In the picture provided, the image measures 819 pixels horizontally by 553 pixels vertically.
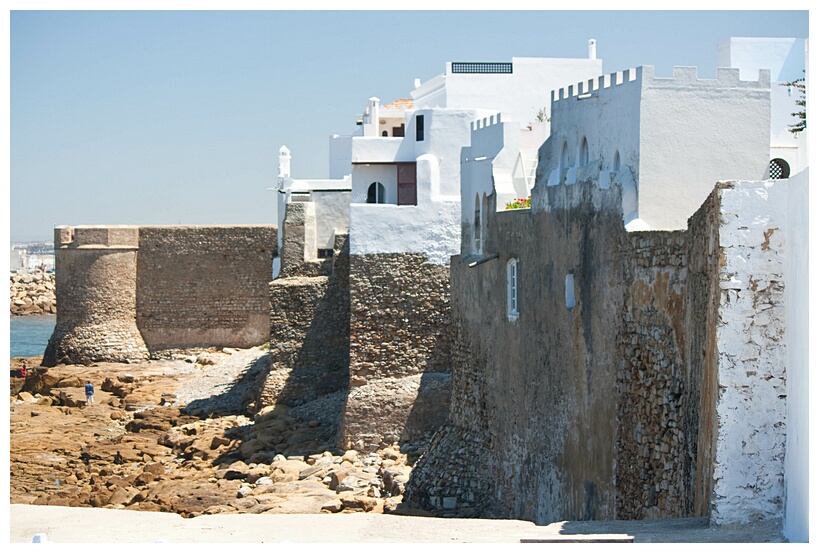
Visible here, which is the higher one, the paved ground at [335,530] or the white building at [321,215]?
the white building at [321,215]

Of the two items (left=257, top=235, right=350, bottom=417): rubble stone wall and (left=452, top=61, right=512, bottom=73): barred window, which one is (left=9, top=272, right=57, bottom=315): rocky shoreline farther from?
(left=257, top=235, right=350, bottom=417): rubble stone wall

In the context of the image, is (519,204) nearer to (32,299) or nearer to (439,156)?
(439,156)

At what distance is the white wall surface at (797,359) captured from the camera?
7996 millimetres

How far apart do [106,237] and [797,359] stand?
3213cm

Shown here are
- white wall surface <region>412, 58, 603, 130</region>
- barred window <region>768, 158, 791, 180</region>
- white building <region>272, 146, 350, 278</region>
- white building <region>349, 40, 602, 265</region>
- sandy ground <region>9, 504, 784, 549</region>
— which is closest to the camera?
sandy ground <region>9, 504, 784, 549</region>

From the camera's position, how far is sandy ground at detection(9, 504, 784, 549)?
8.63 m

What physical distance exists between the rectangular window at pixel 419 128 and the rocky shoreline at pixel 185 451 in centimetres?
602

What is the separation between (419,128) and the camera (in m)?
27.5

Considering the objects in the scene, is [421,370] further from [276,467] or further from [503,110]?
[503,110]

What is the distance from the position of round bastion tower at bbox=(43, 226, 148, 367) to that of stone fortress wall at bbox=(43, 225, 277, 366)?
0.03m

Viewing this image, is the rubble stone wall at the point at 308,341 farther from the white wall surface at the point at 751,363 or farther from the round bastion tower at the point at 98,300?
the white wall surface at the point at 751,363

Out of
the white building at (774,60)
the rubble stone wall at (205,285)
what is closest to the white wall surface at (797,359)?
the white building at (774,60)

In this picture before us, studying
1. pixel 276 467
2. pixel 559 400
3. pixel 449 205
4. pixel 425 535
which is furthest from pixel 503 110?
pixel 425 535

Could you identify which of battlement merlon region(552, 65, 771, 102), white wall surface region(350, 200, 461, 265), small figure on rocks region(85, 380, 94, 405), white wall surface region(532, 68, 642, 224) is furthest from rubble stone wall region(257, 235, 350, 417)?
battlement merlon region(552, 65, 771, 102)
